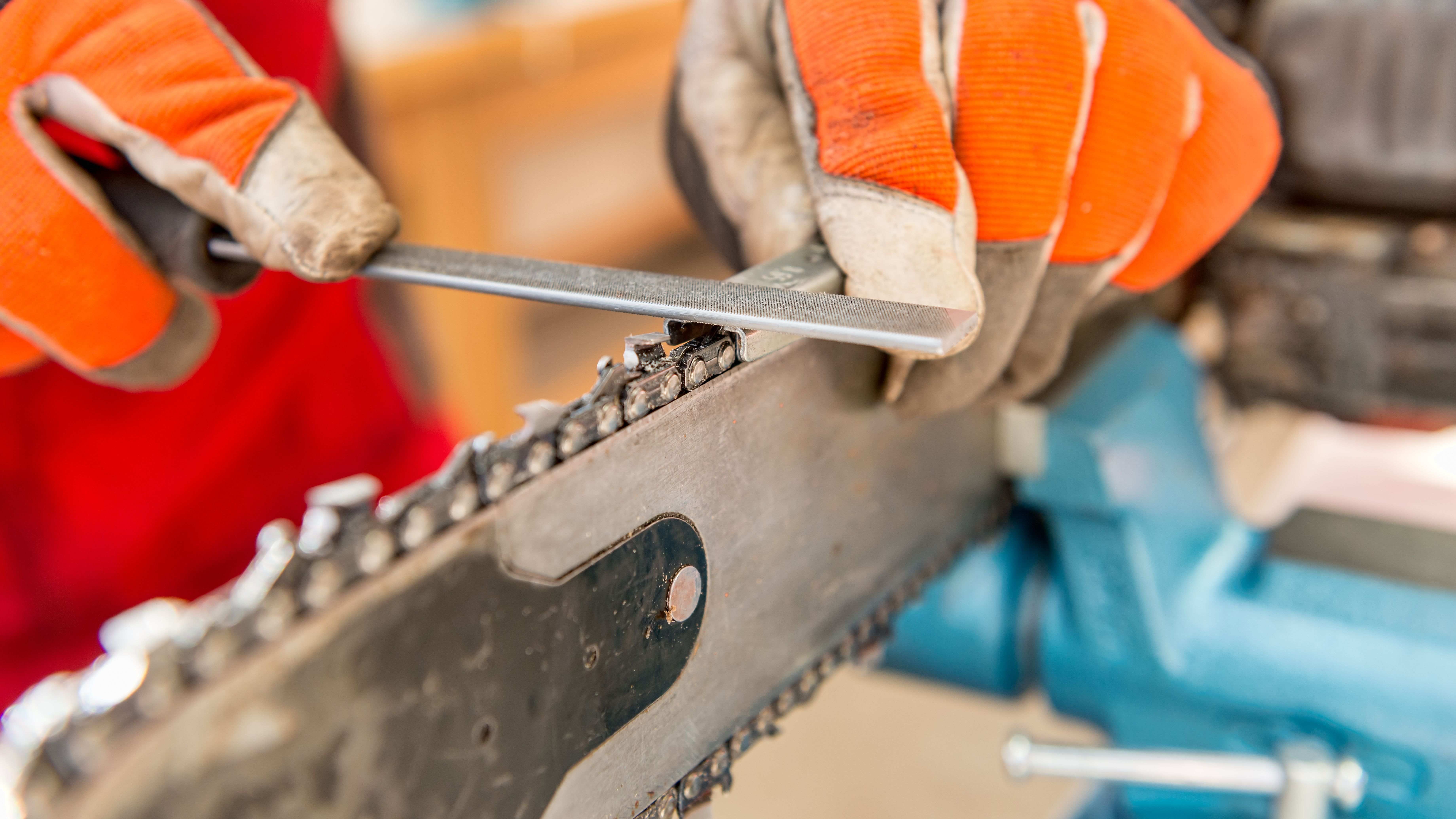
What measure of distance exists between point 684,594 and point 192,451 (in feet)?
3.26

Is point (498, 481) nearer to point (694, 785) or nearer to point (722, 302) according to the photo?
point (722, 302)

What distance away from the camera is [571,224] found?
3154 mm

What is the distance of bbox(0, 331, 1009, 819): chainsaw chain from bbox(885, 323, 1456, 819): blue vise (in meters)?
0.46

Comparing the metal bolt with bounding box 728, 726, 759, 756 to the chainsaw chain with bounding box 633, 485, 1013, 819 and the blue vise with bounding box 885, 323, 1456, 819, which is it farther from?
the blue vise with bounding box 885, 323, 1456, 819

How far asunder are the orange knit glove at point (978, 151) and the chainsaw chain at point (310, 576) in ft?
0.52

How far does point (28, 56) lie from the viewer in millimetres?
724

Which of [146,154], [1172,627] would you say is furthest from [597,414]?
[1172,627]

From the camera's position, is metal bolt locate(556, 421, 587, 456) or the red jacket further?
the red jacket

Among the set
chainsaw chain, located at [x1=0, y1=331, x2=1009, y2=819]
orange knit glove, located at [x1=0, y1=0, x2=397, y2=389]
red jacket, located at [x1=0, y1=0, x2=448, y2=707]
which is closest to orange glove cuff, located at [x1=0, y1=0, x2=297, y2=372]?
orange knit glove, located at [x1=0, y1=0, x2=397, y2=389]

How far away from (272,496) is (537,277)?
94cm

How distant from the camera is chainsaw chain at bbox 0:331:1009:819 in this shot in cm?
34

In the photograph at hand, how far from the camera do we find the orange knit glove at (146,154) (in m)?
0.71

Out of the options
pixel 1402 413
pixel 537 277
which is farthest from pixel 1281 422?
pixel 537 277

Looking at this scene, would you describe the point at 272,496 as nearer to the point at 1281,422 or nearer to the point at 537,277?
the point at 537,277
